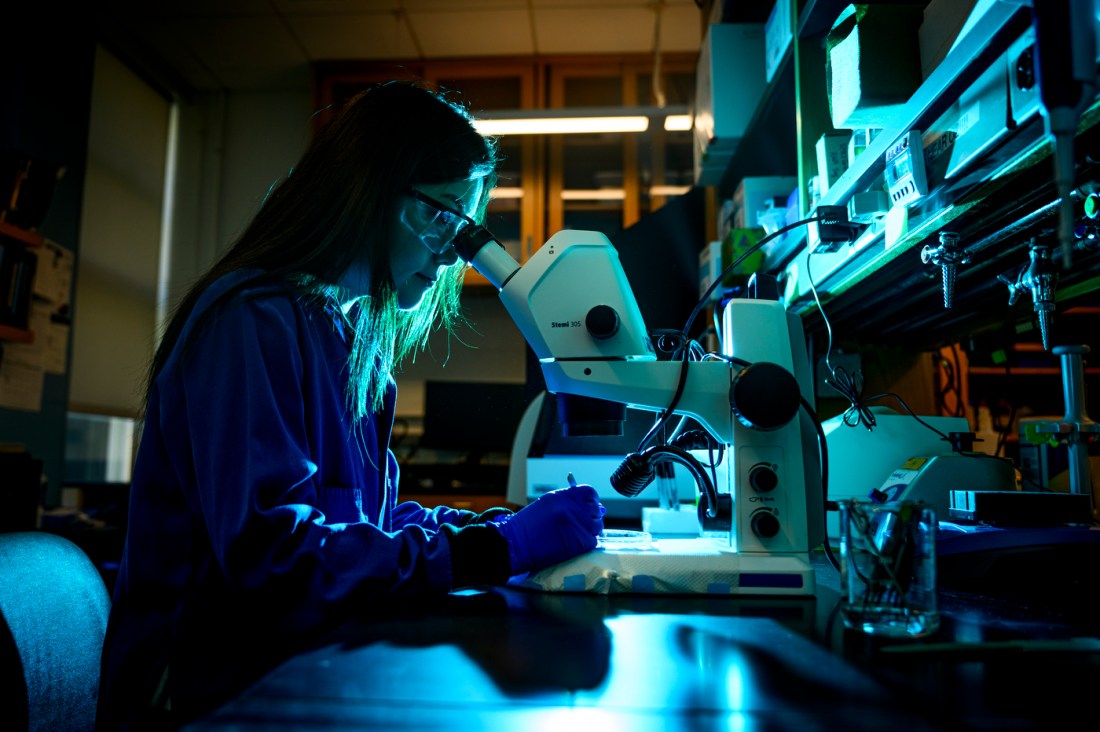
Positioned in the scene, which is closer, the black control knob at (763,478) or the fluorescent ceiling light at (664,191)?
the black control knob at (763,478)

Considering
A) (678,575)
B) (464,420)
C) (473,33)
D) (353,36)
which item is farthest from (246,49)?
(678,575)

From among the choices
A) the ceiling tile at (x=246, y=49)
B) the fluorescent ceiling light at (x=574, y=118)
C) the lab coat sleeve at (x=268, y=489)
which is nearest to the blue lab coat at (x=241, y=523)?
the lab coat sleeve at (x=268, y=489)

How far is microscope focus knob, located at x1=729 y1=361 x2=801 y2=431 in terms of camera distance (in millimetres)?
866

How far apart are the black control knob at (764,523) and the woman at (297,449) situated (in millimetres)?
197

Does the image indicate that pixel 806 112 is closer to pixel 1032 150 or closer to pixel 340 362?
pixel 1032 150

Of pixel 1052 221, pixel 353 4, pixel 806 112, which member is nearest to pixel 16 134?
pixel 353 4

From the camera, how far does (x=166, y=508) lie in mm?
814

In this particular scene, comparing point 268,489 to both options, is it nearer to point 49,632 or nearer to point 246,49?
point 49,632

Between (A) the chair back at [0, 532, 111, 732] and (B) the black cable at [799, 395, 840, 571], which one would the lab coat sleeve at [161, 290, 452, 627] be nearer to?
(A) the chair back at [0, 532, 111, 732]

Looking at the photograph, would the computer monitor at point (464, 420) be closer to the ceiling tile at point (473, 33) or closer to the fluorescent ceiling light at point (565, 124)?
the fluorescent ceiling light at point (565, 124)

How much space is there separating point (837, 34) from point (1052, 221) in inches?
17.9

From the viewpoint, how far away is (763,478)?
35.4 inches

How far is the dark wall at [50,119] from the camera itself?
274 cm

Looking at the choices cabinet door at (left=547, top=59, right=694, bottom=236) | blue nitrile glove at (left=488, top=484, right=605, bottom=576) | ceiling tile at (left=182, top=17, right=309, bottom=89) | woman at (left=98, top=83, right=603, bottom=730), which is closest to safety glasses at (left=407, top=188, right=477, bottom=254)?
woman at (left=98, top=83, right=603, bottom=730)
